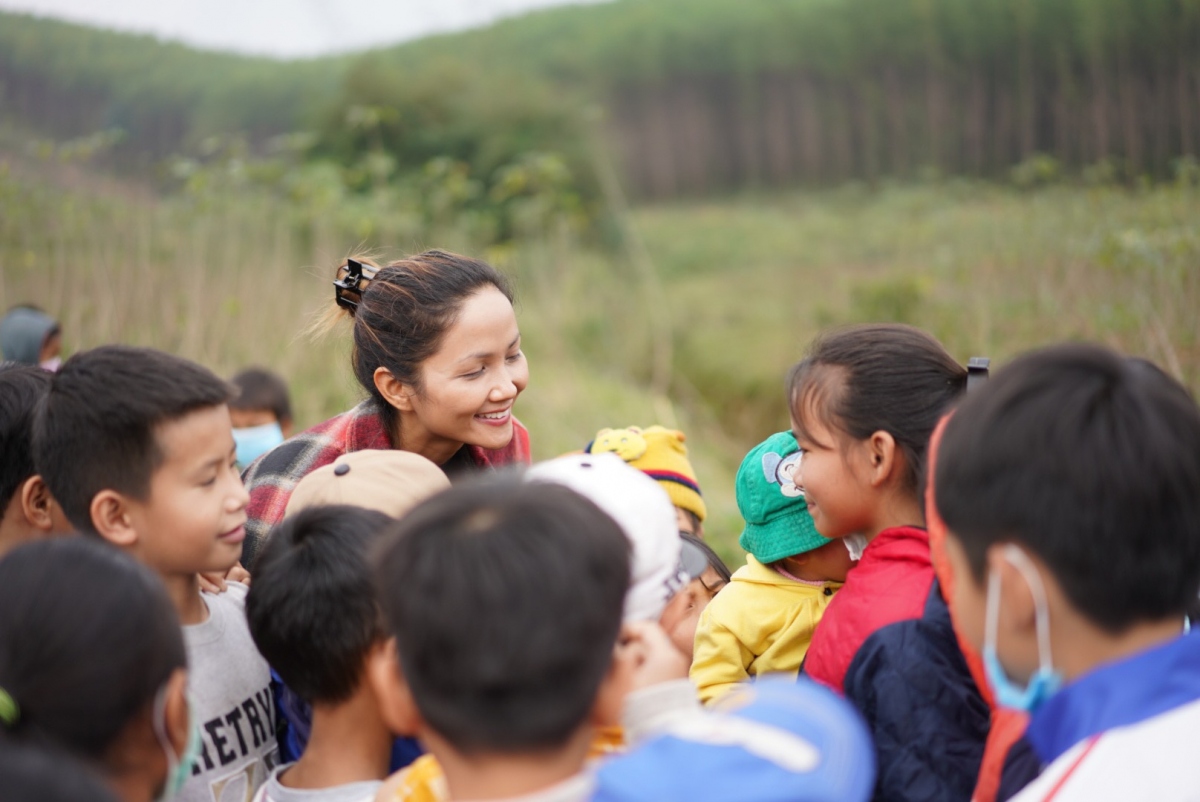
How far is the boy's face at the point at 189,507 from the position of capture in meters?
1.76

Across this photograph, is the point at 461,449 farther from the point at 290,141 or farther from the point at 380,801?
the point at 290,141

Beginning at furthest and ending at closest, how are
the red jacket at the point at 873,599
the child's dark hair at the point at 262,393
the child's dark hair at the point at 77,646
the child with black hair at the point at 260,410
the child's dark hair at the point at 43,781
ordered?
the child's dark hair at the point at 262,393
the child with black hair at the point at 260,410
the red jacket at the point at 873,599
the child's dark hair at the point at 77,646
the child's dark hair at the point at 43,781

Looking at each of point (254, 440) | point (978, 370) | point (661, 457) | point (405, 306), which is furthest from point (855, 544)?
point (254, 440)

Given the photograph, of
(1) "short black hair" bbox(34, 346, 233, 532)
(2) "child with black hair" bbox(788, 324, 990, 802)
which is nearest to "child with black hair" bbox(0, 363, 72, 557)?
(1) "short black hair" bbox(34, 346, 233, 532)

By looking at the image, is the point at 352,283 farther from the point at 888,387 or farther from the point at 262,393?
the point at 262,393

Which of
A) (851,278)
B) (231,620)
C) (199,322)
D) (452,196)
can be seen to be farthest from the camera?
(452,196)

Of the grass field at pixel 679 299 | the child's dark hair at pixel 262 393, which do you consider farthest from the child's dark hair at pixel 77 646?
the child's dark hair at pixel 262 393

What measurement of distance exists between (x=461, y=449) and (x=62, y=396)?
3.95 feet

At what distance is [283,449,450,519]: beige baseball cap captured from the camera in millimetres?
1853

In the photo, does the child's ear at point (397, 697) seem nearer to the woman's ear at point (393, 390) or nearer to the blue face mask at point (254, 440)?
the woman's ear at point (393, 390)

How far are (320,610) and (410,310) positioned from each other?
1.14 metres

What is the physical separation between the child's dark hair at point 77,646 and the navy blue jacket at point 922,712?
1.05 metres

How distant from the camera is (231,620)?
189cm

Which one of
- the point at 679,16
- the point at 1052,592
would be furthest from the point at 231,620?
the point at 679,16
